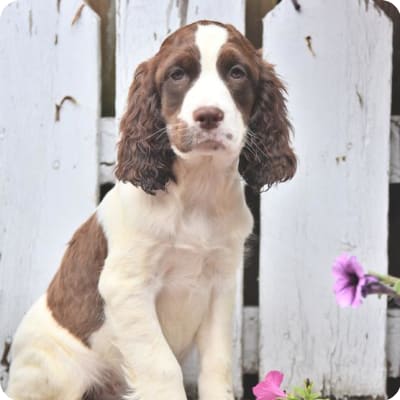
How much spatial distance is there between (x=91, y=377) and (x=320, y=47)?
142 centimetres

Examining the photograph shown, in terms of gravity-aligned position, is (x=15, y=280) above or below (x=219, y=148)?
below

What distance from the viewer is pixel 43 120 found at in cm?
274

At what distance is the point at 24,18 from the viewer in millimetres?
2725

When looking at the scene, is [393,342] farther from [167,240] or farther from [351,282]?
[351,282]

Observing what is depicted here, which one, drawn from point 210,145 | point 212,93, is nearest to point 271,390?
point 210,145

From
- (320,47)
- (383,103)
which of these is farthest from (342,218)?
(320,47)

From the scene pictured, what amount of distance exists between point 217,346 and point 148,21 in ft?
3.80

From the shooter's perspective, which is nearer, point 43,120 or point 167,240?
point 167,240

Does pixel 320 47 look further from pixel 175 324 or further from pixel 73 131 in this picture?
pixel 175 324

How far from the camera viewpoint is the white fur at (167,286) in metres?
2.40

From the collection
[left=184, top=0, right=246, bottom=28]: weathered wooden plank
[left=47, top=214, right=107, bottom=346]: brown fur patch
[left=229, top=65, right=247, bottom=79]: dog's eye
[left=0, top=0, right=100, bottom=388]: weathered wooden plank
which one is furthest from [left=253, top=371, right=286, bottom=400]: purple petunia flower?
[left=184, top=0, right=246, bottom=28]: weathered wooden plank

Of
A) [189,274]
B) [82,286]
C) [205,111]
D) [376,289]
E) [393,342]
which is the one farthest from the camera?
[393,342]

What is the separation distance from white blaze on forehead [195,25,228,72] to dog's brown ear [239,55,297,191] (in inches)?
9.3

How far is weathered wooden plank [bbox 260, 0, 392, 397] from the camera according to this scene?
277 centimetres
